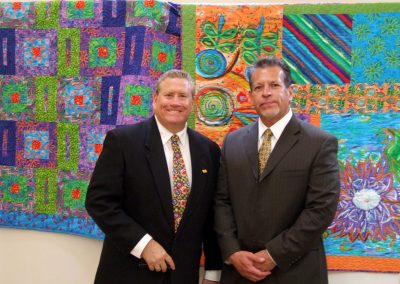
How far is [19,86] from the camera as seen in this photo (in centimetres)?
233

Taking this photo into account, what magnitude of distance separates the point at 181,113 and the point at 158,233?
50 cm

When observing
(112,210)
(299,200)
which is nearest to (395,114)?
(299,200)

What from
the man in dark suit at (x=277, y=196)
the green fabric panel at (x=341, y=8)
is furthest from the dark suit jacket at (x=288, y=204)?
the green fabric panel at (x=341, y=8)

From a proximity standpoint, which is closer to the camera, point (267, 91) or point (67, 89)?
point (267, 91)

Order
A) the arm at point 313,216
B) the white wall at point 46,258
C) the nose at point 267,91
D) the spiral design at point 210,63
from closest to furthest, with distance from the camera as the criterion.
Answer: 1. the arm at point 313,216
2. the nose at point 267,91
3. the spiral design at point 210,63
4. the white wall at point 46,258

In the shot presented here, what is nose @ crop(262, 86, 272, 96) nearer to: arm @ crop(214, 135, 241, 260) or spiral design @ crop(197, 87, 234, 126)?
arm @ crop(214, 135, 241, 260)

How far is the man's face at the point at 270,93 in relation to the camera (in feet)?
5.24

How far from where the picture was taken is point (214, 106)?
84.0 inches

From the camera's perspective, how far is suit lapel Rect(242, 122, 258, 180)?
63.2 inches

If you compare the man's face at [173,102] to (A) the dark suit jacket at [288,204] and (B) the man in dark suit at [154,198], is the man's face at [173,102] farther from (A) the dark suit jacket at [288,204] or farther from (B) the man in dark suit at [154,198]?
(A) the dark suit jacket at [288,204]

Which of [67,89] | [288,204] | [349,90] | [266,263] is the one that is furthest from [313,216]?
[67,89]

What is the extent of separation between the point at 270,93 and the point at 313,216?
51cm

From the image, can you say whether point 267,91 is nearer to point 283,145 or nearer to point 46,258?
point 283,145

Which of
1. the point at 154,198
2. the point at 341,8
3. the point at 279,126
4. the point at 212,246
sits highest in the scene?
the point at 341,8
